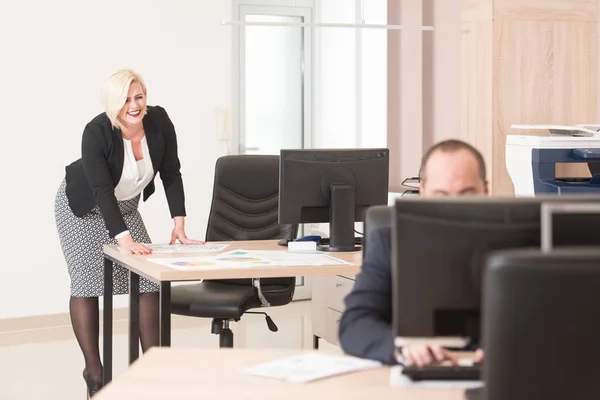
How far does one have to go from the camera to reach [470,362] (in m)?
1.89

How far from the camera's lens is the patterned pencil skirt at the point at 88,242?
4285mm

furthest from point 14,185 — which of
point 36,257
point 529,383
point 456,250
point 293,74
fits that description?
point 529,383

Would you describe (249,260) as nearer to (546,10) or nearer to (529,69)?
(529,69)

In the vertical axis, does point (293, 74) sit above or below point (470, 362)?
above

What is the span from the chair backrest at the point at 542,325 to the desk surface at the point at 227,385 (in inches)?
20.6

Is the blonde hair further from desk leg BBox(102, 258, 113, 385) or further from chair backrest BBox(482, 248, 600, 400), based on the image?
chair backrest BBox(482, 248, 600, 400)

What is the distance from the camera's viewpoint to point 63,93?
20.1 ft

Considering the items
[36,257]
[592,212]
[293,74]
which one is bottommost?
[36,257]

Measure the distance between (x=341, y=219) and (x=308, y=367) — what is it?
6.16 feet

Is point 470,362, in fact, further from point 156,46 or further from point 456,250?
point 156,46

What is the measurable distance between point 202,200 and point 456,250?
5.02 m

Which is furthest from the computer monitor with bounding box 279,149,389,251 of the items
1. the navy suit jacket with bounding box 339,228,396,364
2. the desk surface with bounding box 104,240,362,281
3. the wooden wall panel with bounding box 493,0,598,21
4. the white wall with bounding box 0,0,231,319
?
the white wall with bounding box 0,0,231,319

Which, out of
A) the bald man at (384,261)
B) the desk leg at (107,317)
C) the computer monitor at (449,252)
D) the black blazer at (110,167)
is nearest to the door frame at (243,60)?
the black blazer at (110,167)

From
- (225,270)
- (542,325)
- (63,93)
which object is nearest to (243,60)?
(63,93)
